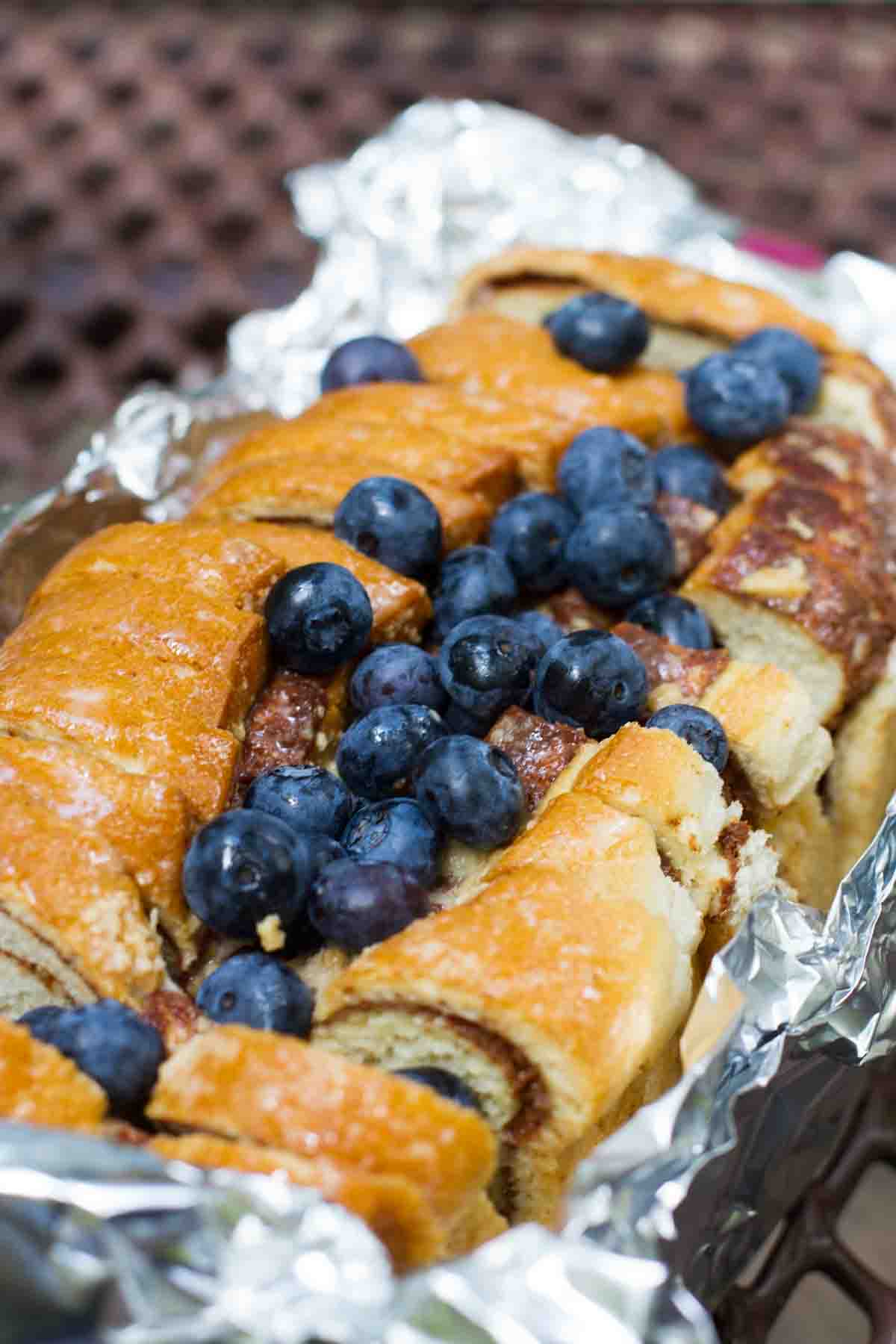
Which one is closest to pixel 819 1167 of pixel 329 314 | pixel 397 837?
pixel 397 837

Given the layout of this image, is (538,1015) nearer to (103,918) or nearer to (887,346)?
(103,918)

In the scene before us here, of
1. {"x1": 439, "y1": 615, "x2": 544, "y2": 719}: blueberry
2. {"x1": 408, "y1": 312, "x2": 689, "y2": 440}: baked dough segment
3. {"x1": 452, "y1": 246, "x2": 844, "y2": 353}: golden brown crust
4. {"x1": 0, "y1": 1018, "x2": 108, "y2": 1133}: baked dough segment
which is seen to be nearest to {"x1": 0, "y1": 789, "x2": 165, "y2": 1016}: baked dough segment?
{"x1": 0, "y1": 1018, "x2": 108, "y2": 1133}: baked dough segment

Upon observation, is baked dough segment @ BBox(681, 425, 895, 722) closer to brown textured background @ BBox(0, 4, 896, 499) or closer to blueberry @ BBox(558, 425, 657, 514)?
blueberry @ BBox(558, 425, 657, 514)

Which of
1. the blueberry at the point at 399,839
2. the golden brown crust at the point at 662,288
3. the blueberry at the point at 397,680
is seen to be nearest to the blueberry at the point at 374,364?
the golden brown crust at the point at 662,288

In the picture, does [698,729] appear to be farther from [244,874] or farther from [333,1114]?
[333,1114]

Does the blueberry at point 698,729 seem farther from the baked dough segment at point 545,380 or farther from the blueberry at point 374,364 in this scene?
the blueberry at point 374,364

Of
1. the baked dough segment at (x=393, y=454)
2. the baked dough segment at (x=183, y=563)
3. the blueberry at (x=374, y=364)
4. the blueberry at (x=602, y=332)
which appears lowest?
the baked dough segment at (x=183, y=563)

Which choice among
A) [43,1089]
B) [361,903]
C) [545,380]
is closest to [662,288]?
[545,380]
